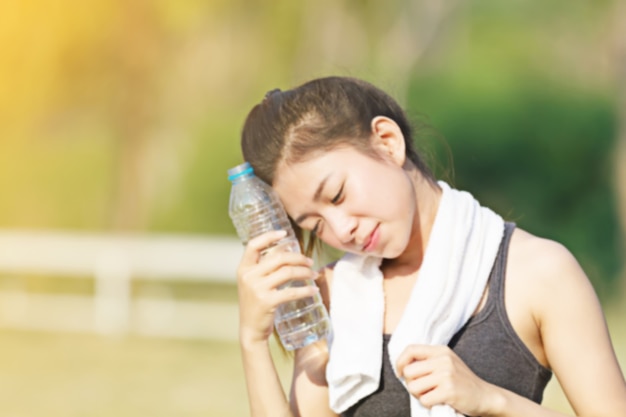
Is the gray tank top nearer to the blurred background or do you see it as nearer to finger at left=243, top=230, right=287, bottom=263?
finger at left=243, top=230, right=287, bottom=263

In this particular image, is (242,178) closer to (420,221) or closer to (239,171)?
(239,171)

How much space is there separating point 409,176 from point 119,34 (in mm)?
15795

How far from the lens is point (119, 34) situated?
18047 mm

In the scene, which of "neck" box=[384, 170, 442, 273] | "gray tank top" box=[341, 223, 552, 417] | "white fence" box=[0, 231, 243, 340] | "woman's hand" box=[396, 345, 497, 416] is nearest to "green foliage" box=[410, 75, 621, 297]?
"white fence" box=[0, 231, 243, 340]

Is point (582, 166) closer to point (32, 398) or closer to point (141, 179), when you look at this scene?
point (141, 179)

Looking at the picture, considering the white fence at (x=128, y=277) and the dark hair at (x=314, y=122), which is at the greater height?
the white fence at (x=128, y=277)

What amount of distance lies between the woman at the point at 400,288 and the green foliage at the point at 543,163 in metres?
11.9

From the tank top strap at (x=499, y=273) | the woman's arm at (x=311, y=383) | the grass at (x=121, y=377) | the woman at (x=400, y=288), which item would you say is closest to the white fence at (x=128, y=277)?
the grass at (x=121, y=377)

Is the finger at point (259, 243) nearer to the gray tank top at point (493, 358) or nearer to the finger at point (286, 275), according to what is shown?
the finger at point (286, 275)

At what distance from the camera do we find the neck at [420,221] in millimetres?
2898

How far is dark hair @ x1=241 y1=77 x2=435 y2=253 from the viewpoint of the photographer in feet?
9.14

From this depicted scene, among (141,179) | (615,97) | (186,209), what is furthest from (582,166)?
(141,179)

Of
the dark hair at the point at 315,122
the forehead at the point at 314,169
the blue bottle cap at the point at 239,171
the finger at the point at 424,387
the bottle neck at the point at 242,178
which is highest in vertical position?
the dark hair at the point at 315,122

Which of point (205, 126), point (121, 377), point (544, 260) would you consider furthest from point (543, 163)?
point (544, 260)
